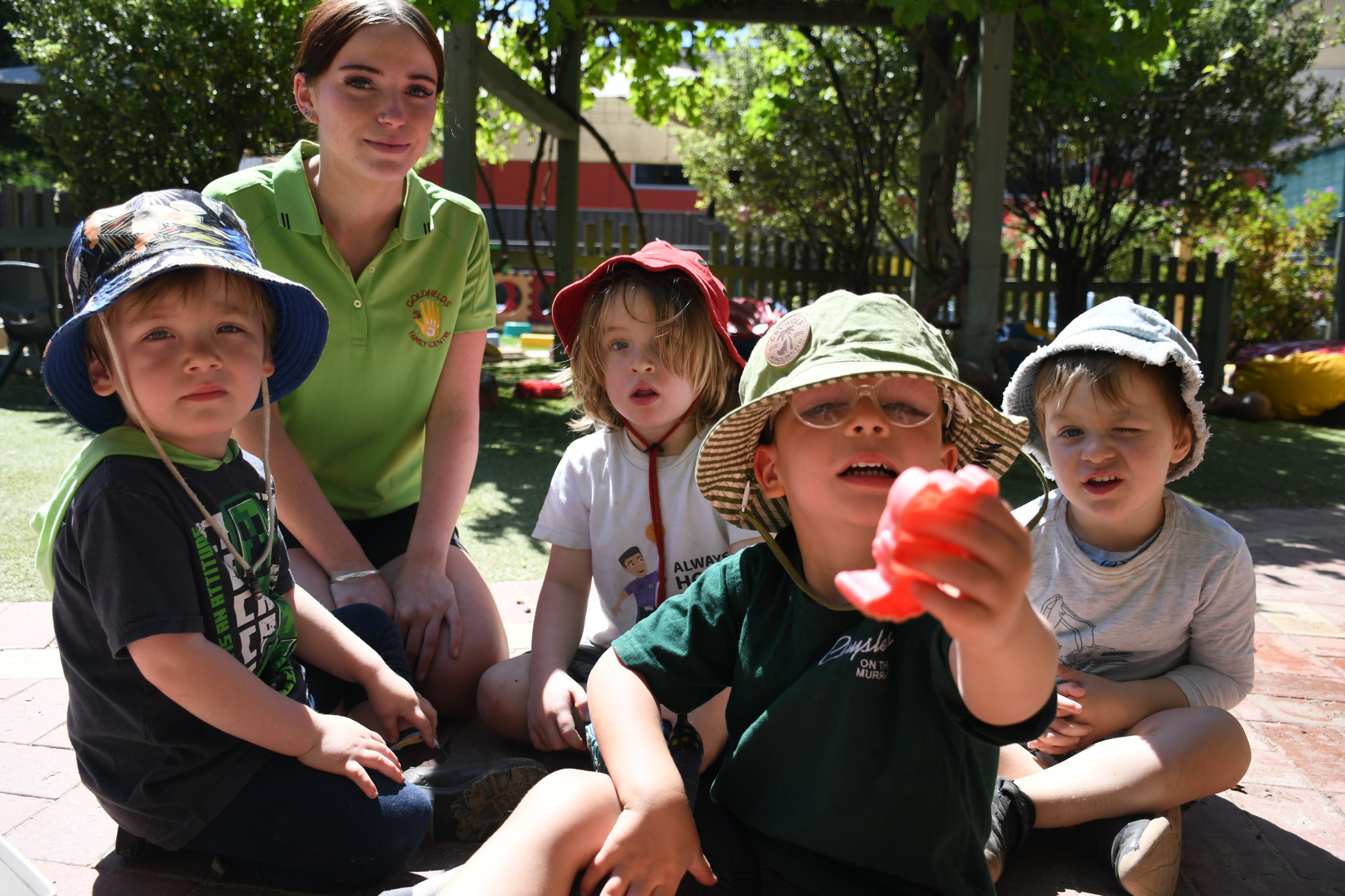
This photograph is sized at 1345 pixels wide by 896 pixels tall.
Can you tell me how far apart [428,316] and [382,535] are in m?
0.68

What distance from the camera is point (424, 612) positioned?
2625 mm

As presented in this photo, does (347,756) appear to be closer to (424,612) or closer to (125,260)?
(424,612)

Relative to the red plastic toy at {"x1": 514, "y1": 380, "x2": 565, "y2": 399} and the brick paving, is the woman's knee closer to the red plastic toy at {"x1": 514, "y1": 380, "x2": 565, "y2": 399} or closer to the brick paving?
the brick paving

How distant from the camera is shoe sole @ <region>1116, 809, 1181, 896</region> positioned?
72.8 inches

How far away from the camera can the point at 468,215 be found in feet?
10.1

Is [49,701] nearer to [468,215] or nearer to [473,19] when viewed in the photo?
[468,215]

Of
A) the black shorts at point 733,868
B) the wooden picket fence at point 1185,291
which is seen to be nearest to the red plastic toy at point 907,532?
the black shorts at point 733,868

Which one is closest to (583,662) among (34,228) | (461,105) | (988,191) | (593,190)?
(461,105)

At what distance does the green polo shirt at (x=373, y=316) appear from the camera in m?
2.76

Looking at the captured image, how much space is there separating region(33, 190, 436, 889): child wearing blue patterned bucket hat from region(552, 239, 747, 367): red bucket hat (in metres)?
0.86

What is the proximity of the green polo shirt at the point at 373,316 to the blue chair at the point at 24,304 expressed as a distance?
5916 mm

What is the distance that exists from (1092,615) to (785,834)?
43.1 inches

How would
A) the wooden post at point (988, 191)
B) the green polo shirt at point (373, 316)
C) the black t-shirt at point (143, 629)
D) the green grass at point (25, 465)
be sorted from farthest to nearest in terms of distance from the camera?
1. the wooden post at point (988, 191)
2. the green grass at point (25, 465)
3. the green polo shirt at point (373, 316)
4. the black t-shirt at point (143, 629)

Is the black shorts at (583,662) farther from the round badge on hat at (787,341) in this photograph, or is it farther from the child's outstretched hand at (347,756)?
the round badge on hat at (787,341)
